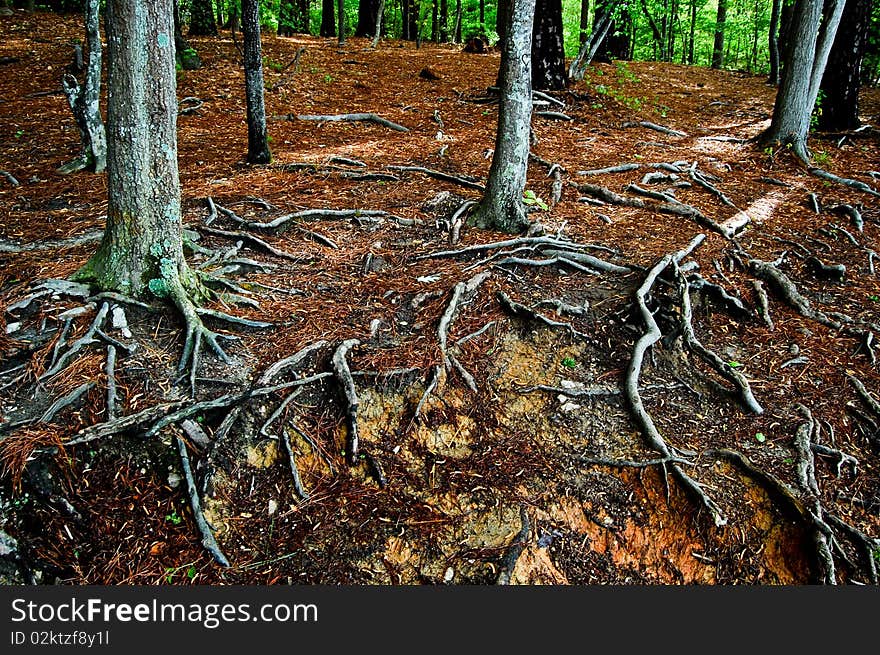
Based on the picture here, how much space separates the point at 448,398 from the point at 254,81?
5.44m

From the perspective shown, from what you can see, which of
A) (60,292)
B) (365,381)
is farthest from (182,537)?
(60,292)

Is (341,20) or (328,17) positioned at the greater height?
(328,17)

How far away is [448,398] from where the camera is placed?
4.54m

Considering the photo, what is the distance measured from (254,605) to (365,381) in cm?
176

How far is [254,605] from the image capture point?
3.05 m

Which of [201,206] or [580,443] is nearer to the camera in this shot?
[580,443]

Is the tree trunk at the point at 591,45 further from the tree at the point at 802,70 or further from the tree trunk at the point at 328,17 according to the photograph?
the tree trunk at the point at 328,17

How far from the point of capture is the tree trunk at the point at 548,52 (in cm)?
1228

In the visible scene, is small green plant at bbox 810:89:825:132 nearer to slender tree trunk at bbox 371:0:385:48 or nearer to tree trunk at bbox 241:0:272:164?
tree trunk at bbox 241:0:272:164

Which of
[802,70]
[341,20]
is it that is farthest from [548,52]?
[341,20]

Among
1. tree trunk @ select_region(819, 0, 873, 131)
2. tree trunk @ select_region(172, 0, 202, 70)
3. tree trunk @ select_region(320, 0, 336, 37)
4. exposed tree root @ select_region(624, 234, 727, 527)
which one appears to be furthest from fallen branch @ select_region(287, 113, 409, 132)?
tree trunk @ select_region(320, 0, 336, 37)

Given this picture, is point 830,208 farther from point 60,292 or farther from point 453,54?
point 453,54

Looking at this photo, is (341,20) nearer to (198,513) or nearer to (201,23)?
(201,23)

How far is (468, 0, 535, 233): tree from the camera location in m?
5.92
